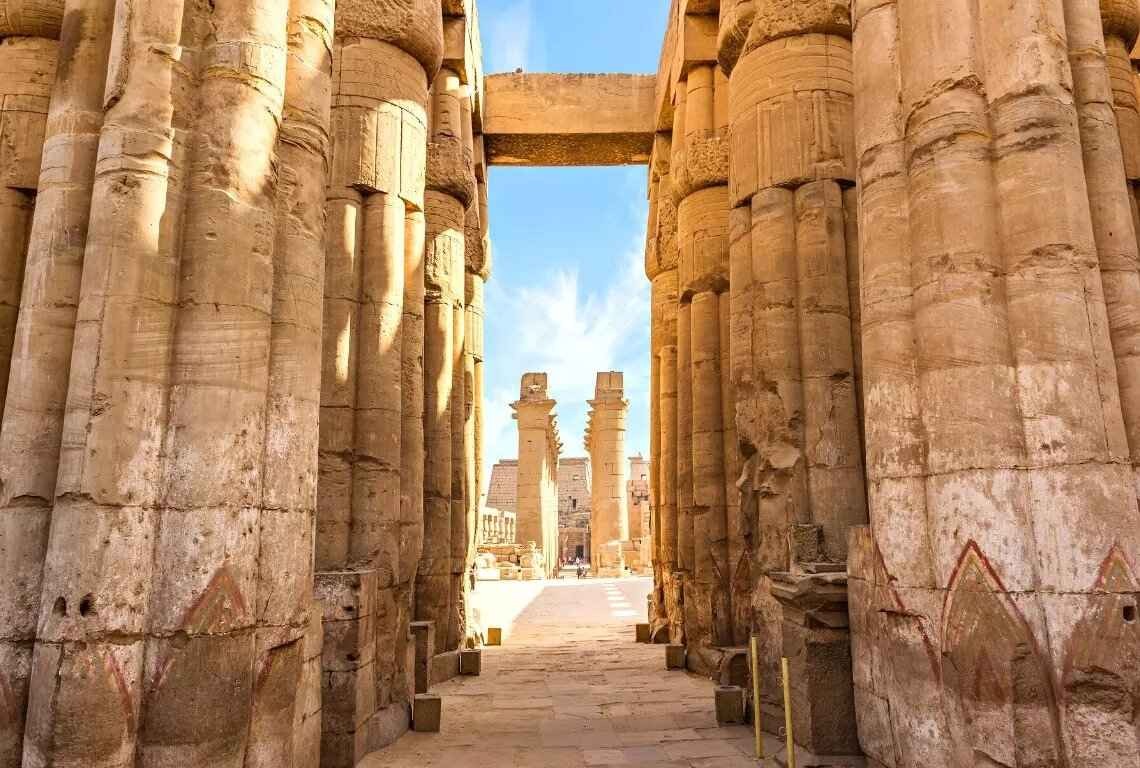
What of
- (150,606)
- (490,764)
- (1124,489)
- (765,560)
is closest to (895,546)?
(1124,489)

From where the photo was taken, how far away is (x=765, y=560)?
734 centimetres

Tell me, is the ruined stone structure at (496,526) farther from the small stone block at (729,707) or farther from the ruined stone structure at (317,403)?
the ruined stone structure at (317,403)

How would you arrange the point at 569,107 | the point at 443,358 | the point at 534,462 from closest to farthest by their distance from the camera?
the point at 443,358 < the point at 569,107 < the point at 534,462

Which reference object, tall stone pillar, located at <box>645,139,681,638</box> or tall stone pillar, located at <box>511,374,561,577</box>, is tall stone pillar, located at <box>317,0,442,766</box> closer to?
tall stone pillar, located at <box>645,139,681,638</box>

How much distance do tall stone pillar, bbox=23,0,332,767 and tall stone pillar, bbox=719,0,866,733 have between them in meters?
4.12

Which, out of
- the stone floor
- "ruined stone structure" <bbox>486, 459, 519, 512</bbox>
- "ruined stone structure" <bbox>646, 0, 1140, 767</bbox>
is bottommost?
the stone floor

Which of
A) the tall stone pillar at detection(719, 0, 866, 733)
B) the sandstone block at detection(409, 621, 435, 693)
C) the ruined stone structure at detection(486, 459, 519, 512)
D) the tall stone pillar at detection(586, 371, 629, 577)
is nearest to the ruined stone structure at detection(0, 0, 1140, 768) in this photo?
the tall stone pillar at detection(719, 0, 866, 733)

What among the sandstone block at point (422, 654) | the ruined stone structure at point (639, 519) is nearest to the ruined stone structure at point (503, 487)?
the ruined stone structure at point (639, 519)

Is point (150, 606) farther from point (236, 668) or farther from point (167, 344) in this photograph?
point (167, 344)

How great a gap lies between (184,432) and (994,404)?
4.41 meters

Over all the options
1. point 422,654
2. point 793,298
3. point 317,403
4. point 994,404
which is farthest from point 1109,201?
point 422,654

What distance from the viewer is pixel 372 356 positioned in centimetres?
751

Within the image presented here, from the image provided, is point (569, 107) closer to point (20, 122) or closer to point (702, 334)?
point (702, 334)

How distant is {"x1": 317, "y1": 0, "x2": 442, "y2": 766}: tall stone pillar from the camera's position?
6.56 metres
